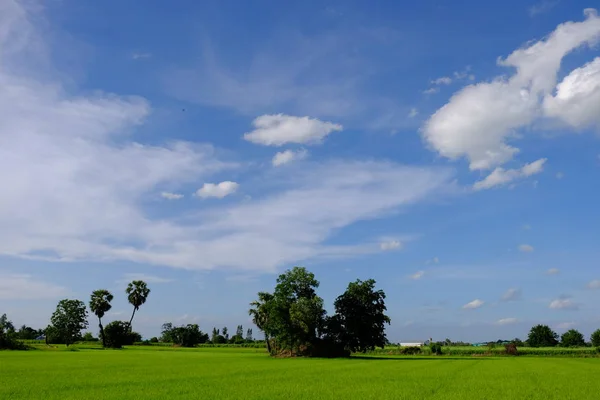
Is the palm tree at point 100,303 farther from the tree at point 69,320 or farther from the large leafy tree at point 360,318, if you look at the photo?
the large leafy tree at point 360,318

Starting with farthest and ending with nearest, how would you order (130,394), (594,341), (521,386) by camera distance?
(594,341)
(521,386)
(130,394)

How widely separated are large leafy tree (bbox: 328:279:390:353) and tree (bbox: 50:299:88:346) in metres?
84.3

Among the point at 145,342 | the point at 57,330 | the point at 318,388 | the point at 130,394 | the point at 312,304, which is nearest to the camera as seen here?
the point at 130,394

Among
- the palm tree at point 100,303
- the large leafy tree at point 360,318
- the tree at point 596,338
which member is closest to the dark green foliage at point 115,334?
the palm tree at point 100,303

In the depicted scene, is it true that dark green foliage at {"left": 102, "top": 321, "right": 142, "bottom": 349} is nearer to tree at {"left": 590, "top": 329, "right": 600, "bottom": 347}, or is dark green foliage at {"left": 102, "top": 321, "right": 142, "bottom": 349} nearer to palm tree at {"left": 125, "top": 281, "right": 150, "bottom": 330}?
palm tree at {"left": 125, "top": 281, "right": 150, "bottom": 330}

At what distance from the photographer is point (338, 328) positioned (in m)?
82.4

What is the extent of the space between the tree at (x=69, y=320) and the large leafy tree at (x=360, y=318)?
8425 centimetres

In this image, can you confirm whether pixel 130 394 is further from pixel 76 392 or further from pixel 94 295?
pixel 94 295

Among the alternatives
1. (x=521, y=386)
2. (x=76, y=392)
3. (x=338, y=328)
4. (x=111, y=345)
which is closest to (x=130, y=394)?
(x=76, y=392)

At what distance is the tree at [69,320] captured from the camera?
438 ft

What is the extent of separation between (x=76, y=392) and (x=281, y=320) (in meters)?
53.4

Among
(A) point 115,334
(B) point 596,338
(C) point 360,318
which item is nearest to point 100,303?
(A) point 115,334

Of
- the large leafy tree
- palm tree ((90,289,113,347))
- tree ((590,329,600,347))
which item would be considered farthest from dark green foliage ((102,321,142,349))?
tree ((590,329,600,347))

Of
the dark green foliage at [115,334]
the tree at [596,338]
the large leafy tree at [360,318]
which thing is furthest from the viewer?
the tree at [596,338]
